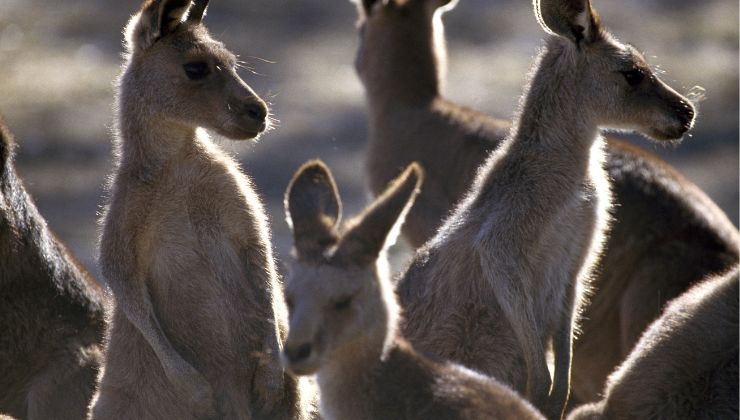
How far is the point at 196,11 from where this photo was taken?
4.83m

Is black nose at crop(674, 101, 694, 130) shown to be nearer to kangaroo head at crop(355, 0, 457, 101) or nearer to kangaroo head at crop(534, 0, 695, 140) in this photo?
kangaroo head at crop(534, 0, 695, 140)

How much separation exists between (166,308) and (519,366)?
4.19ft

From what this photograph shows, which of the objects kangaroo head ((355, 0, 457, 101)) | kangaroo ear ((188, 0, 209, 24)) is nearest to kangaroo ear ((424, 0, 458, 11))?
kangaroo head ((355, 0, 457, 101))

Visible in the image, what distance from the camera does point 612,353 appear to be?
606 centimetres

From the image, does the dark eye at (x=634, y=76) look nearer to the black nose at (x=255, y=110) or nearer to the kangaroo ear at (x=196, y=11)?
the black nose at (x=255, y=110)

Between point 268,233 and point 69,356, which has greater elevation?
point 268,233

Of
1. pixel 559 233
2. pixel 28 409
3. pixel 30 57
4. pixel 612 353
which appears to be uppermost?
pixel 559 233

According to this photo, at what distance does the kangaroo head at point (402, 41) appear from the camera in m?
7.86

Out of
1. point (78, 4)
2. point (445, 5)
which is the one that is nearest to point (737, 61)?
point (445, 5)

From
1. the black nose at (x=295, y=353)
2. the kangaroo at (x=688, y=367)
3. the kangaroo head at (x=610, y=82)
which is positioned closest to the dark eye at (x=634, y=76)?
the kangaroo head at (x=610, y=82)

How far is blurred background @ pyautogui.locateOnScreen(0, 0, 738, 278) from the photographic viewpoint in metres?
10.5

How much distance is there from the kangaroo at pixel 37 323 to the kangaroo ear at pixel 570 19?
7.03ft

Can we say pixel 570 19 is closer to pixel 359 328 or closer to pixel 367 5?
pixel 359 328

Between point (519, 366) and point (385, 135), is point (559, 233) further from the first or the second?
point (385, 135)
